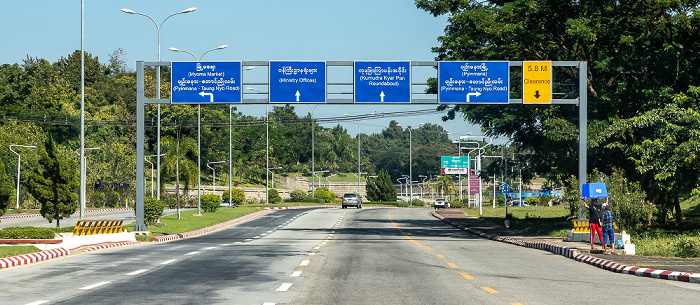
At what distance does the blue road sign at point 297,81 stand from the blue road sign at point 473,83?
5.17 meters

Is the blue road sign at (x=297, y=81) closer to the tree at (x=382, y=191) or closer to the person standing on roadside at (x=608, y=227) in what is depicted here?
the person standing on roadside at (x=608, y=227)

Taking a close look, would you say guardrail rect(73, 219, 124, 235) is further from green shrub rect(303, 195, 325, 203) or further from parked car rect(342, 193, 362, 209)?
green shrub rect(303, 195, 325, 203)

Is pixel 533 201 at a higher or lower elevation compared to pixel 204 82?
lower

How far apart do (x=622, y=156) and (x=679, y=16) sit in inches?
283

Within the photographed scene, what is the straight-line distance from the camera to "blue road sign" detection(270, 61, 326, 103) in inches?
1277

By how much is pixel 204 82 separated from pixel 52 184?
13331mm

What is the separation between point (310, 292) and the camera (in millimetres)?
12766

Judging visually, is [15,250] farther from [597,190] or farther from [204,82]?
[597,190]

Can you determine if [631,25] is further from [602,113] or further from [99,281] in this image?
[99,281]

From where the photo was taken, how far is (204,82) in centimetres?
3256

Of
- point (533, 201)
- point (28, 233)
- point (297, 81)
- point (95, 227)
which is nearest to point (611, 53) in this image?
point (297, 81)

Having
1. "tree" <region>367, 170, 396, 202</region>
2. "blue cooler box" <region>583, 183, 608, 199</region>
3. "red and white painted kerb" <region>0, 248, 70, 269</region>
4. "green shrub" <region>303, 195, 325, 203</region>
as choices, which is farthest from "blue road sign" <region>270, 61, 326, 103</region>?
"tree" <region>367, 170, 396, 202</region>

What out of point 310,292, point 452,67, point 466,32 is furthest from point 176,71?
point 310,292

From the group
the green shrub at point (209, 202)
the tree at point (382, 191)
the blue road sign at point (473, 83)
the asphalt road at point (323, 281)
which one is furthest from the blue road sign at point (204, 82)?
the tree at point (382, 191)
